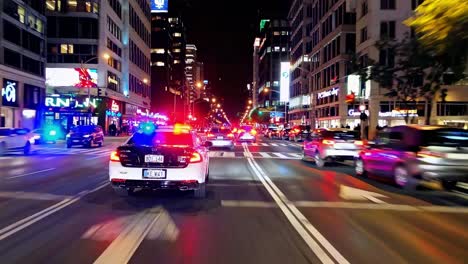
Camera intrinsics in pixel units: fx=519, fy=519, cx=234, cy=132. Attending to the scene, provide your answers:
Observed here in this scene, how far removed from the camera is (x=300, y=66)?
321 ft

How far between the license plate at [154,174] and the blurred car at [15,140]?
1846 cm

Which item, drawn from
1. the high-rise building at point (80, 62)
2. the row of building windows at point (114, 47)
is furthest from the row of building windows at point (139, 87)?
the high-rise building at point (80, 62)

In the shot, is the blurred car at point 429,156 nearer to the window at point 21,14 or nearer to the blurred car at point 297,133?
the blurred car at point 297,133

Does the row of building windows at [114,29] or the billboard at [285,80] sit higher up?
the row of building windows at [114,29]

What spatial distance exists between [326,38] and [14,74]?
42.0m

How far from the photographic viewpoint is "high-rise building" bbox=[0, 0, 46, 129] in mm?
49875

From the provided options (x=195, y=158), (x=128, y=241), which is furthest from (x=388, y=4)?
(x=128, y=241)

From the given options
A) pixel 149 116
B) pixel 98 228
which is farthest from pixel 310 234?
pixel 149 116

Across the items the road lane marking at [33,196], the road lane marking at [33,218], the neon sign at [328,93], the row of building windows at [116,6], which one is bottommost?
the road lane marking at [33,196]

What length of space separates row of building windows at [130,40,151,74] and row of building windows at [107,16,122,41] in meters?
7.45

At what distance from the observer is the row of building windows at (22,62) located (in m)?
50.7

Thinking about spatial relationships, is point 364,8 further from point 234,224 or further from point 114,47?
point 234,224

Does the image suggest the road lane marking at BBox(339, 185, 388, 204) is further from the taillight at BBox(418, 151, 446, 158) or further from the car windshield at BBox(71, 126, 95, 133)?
the car windshield at BBox(71, 126, 95, 133)

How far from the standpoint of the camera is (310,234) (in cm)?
788
